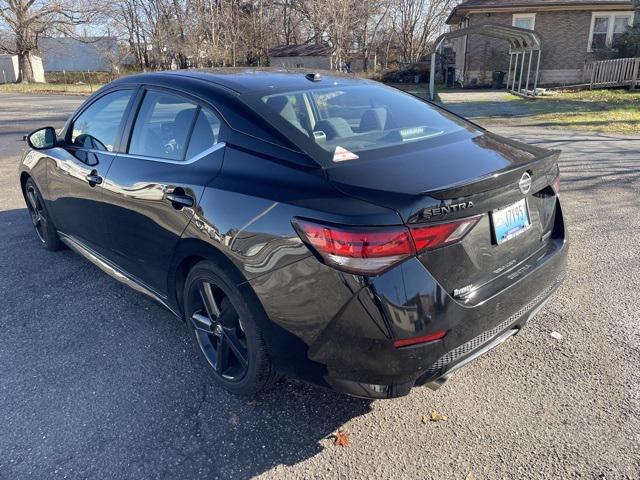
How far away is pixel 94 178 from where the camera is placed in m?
3.51

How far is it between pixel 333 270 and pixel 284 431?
997 millimetres

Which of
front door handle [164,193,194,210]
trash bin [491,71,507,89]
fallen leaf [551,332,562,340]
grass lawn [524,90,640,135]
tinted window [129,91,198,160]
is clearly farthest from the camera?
trash bin [491,71,507,89]

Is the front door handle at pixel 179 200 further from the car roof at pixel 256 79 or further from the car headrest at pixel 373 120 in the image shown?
the car headrest at pixel 373 120

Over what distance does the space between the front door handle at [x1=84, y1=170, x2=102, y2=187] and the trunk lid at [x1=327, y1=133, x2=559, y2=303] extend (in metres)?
2.01

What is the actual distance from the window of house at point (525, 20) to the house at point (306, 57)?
1413cm

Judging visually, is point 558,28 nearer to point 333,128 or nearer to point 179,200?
point 333,128

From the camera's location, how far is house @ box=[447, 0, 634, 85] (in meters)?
24.2

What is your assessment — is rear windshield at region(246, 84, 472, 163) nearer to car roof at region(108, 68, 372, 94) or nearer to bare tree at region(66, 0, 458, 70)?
car roof at region(108, 68, 372, 94)

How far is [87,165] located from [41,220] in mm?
1696

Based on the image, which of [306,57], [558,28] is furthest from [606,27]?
[306,57]

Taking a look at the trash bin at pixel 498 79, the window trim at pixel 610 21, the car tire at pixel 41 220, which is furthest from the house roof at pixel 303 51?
the car tire at pixel 41 220

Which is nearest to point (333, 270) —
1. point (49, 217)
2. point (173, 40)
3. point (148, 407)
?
point (148, 407)

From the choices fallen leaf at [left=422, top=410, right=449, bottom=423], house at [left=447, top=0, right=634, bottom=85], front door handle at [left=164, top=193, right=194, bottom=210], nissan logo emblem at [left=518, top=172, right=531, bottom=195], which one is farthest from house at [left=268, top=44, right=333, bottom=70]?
fallen leaf at [left=422, top=410, right=449, bottom=423]

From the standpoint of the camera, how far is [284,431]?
8.21 ft
